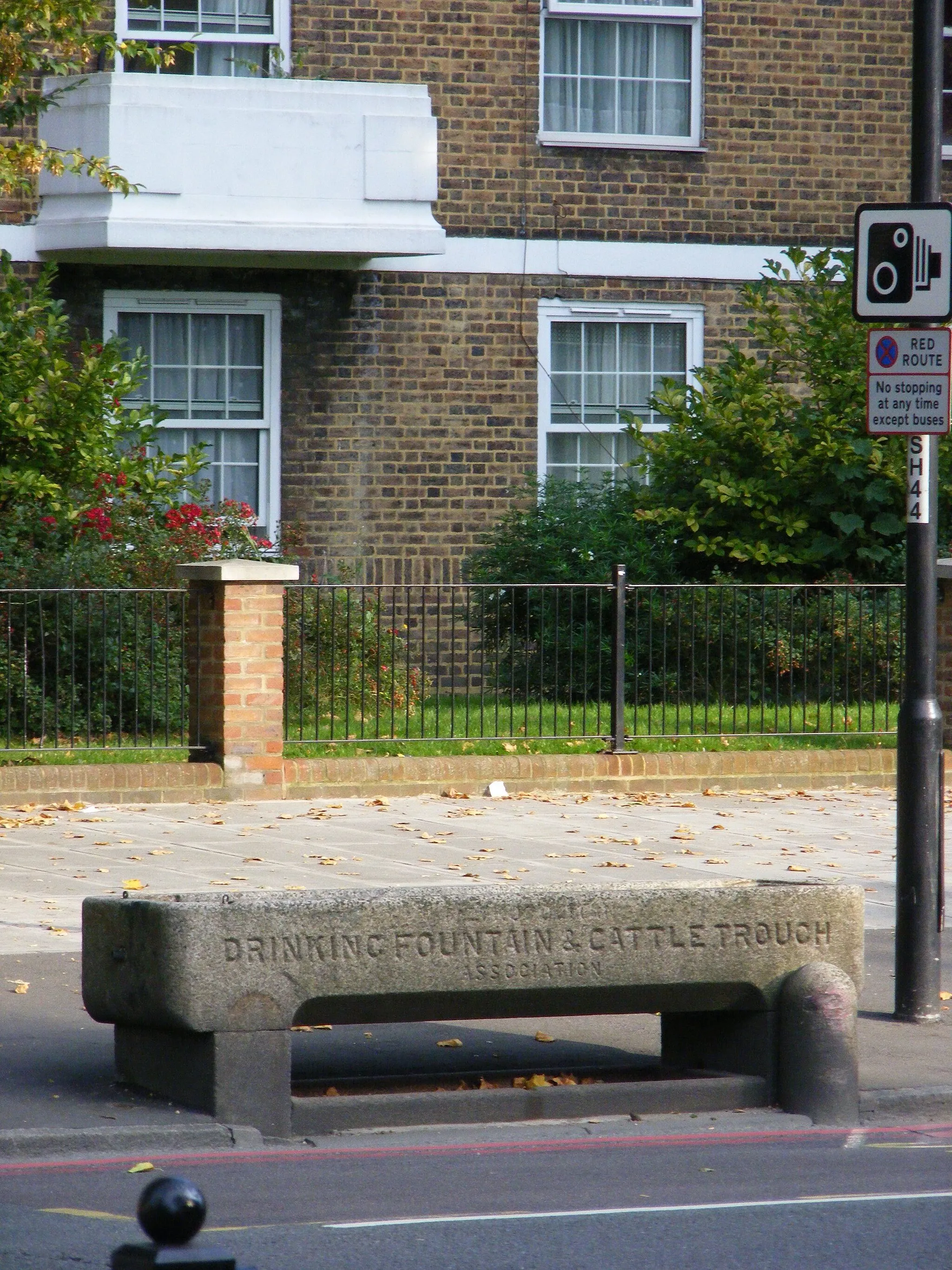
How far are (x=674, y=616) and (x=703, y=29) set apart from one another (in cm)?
794

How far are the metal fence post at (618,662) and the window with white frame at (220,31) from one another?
7.14 meters

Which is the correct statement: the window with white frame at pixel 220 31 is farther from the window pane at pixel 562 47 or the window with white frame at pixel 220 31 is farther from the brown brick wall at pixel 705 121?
the window pane at pixel 562 47

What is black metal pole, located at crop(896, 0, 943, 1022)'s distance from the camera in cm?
754

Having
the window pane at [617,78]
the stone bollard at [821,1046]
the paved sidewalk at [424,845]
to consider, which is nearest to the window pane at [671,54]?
the window pane at [617,78]

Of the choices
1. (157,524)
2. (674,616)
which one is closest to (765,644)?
(674,616)

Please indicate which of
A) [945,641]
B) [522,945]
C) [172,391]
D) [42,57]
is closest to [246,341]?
[172,391]

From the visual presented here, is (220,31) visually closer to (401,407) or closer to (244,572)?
(401,407)

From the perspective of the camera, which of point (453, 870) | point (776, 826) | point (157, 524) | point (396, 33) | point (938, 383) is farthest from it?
point (396, 33)

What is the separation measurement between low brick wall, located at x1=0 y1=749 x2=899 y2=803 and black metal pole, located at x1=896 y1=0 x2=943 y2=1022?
649 cm

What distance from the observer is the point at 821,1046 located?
21.2 feet

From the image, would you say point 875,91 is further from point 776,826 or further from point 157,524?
point 776,826

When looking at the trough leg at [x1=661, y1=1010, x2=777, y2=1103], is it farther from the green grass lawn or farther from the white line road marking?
the green grass lawn

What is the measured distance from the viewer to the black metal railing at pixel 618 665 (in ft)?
47.2

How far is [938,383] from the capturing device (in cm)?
755
